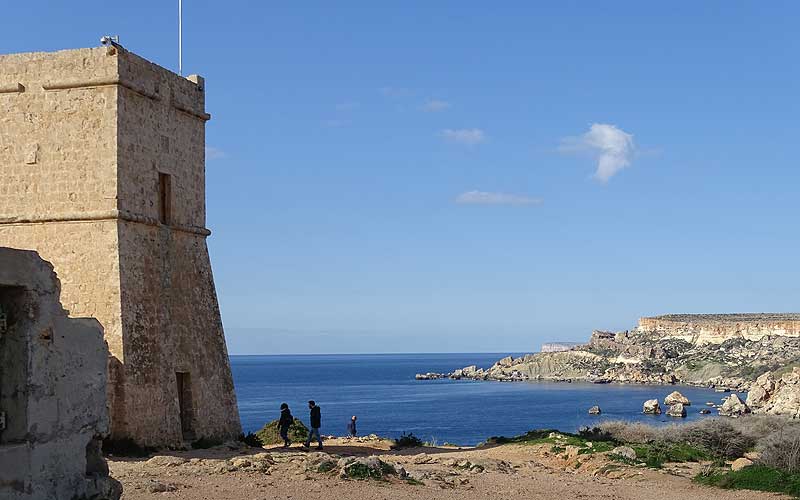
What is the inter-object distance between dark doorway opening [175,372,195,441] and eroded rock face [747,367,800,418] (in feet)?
138

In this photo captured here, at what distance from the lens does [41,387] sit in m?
9.41

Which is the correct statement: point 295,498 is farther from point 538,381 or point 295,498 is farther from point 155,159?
point 538,381

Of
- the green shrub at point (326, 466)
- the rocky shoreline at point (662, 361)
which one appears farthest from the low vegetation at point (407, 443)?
the rocky shoreline at point (662, 361)

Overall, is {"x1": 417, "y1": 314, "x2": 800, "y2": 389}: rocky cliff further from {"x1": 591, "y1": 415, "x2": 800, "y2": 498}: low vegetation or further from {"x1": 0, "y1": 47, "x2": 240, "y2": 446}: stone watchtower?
{"x1": 0, "y1": 47, "x2": 240, "y2": 446}: stone watchtower

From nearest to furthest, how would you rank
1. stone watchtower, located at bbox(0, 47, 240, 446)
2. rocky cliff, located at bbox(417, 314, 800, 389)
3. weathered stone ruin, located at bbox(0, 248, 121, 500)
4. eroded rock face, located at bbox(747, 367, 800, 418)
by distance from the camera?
weathered stone ruin, located at bbox(0, 248, 121, 500), stone watchtower, located at bbox(0, 47, 240, 446), eroded rock face, located at bbox(747, 367, 800, 418), rocky cliff, located at bbox(417, 314, 800, 389)

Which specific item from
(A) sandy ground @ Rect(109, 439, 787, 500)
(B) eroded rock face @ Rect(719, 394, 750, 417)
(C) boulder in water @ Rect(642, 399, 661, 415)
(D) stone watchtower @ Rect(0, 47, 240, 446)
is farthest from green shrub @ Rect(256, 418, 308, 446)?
(C) boulder in water @ Rect(642, 399, 661, 415)

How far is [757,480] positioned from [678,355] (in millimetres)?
106708

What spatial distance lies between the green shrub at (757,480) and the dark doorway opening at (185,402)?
10.4m

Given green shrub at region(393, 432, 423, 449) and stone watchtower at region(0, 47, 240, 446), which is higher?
stone watchtower at region(0, 47, 240, 446)

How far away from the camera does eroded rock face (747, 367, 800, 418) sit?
5544 centimetres

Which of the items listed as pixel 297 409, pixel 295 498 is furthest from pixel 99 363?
pixel 297 409

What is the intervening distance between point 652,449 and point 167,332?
10.5m

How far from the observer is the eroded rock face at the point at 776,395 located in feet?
182

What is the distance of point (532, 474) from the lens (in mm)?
16344
